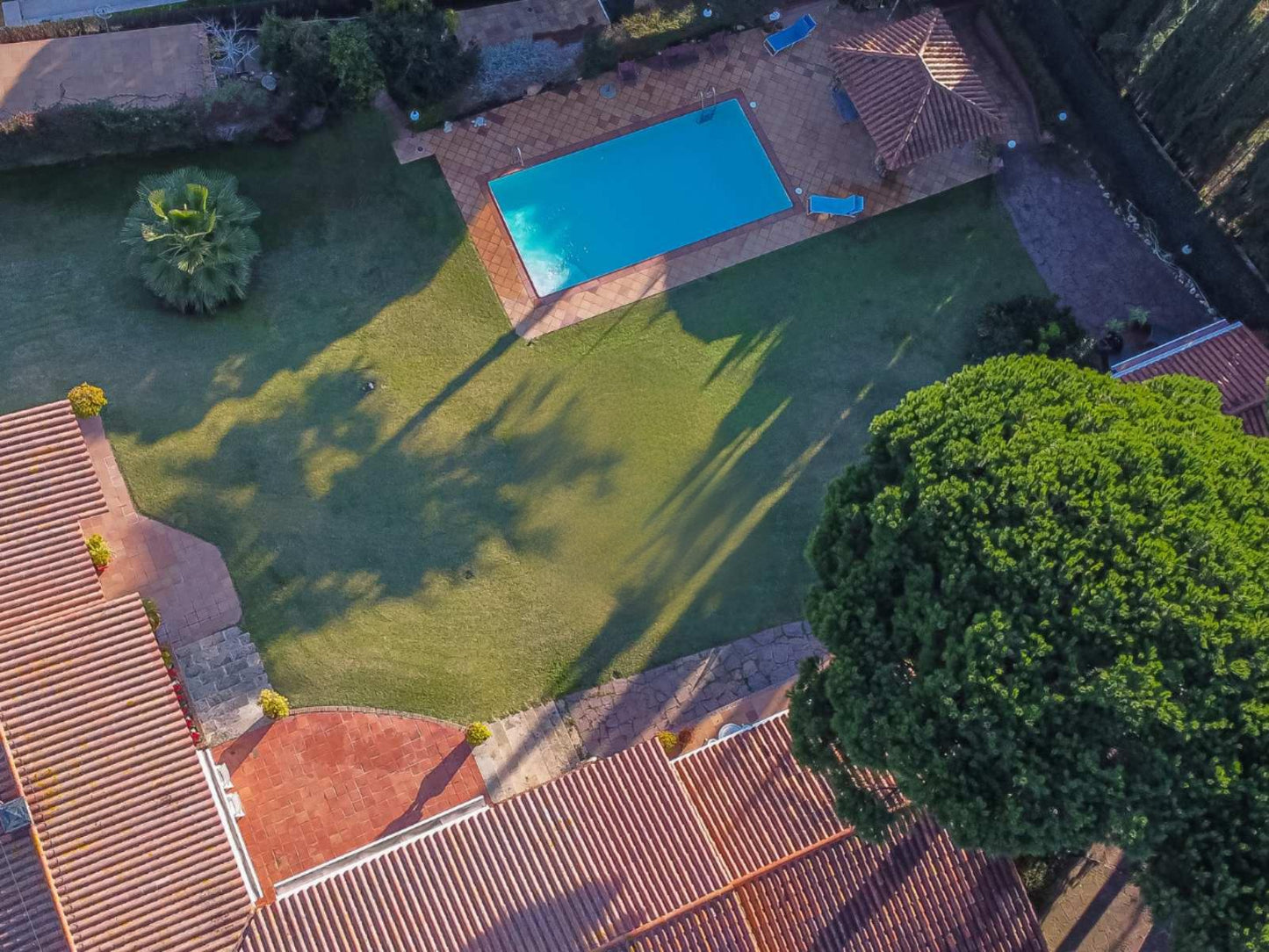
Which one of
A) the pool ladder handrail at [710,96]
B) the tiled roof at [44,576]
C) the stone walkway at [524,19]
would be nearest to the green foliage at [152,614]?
the tiled roof at [44,576]

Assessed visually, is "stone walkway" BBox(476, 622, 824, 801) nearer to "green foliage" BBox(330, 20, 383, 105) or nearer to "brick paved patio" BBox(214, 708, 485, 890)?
"brick paved patio" BBox(214, 708, 485, 890)

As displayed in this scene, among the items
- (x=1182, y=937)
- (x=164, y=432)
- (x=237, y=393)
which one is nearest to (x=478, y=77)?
(x=237, y=393)

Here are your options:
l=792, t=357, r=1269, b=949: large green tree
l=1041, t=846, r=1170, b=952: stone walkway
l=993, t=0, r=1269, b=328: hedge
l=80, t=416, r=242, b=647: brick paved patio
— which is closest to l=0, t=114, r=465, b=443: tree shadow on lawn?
l=80, t=416, r=242, b=647: brick paved patio

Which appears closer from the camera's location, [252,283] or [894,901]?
[894,901]

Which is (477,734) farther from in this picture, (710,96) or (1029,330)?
(710,96)

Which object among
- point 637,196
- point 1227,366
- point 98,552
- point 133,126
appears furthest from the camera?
point 637,196

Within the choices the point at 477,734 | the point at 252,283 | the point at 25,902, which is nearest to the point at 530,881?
the point at 477,734
